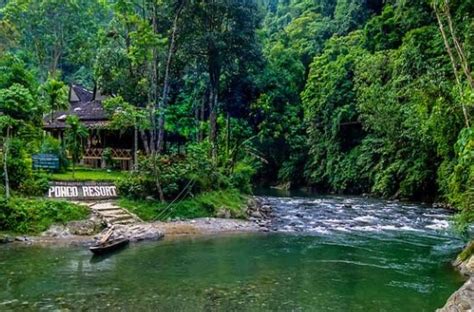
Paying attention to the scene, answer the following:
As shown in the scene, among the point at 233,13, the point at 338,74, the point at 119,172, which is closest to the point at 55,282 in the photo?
the point at 119,172

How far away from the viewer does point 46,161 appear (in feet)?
90.4

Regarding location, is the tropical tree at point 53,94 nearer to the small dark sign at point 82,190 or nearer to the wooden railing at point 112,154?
the wooden railing at point 112,154

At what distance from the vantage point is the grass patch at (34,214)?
18422mm

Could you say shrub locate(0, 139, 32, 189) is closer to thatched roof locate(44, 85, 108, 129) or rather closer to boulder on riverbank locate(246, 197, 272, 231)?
thatched roof locate(44, 85, 108, 129)

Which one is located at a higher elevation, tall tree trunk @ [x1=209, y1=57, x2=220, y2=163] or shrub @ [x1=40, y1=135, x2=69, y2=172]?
tall tree trunk @ [x1=209, y1=57, x2=220, y2=163]

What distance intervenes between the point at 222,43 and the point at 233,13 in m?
2.14

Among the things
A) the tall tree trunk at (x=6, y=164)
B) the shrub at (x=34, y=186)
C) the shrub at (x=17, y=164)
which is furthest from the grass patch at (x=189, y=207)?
the tall tree trunk at (x=6, y=164)

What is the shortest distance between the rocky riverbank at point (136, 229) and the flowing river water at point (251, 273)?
91 centimetres

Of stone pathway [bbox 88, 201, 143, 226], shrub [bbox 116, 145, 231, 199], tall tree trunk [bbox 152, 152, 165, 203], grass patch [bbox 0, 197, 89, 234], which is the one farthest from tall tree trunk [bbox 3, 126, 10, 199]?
tall tree trunk [bbox 152, 152, 165, 203]

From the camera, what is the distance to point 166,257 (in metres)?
16.2

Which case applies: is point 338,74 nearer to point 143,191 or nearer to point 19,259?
point 143,191

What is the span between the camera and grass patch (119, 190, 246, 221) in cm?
2195

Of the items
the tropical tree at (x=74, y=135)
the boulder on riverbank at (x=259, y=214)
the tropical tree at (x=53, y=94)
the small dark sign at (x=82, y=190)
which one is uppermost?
the tropical tree at (x=53, y=94)

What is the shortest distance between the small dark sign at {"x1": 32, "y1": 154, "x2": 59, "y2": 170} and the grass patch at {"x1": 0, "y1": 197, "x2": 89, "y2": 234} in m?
7.75
